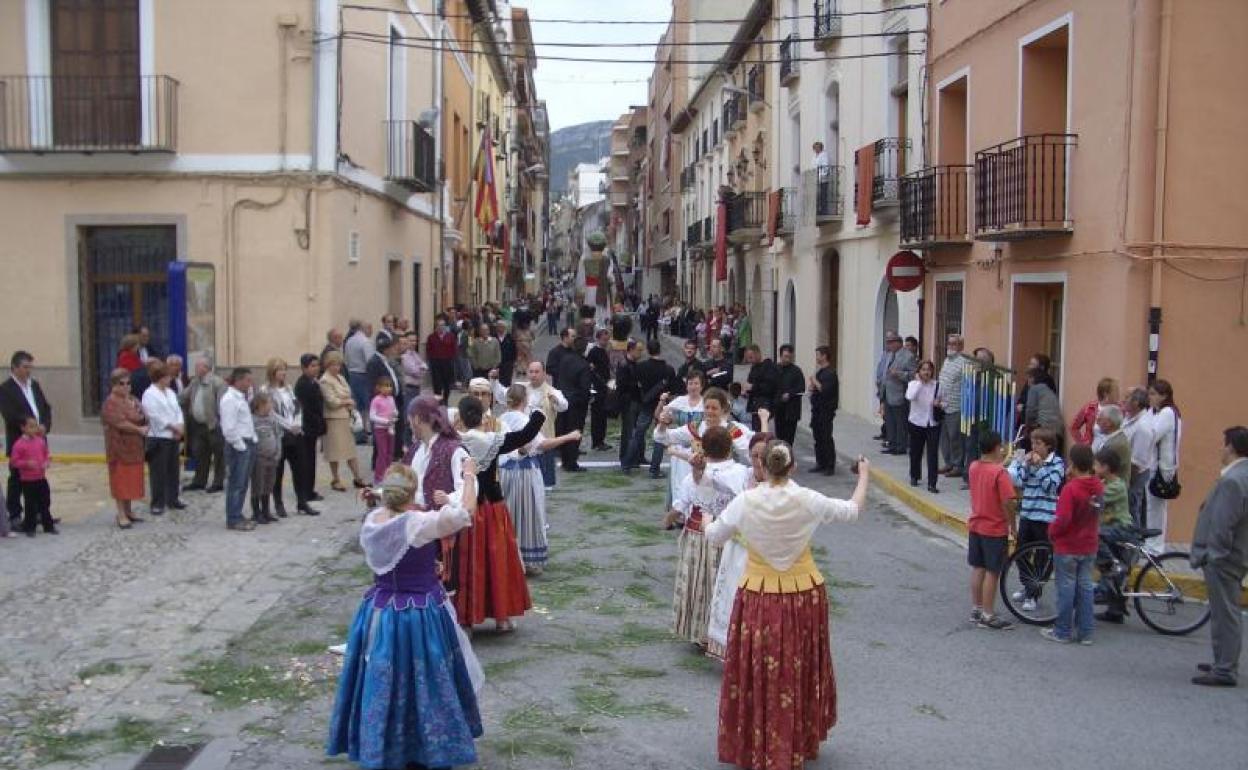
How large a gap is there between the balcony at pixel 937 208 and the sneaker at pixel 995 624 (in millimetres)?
7953

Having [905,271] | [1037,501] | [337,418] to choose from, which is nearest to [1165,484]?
[1037,501]

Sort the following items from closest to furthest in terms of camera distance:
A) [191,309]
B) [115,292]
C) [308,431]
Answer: [308,431]
[191,309]
[115,292]

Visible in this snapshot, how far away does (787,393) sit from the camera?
620 inches

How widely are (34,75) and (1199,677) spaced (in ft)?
53.2

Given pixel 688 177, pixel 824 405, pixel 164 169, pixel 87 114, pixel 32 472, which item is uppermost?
pixel 688 177

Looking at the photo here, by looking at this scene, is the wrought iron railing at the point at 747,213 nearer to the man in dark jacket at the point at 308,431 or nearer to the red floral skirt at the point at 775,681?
the man in dark jacket at the point at 308,431

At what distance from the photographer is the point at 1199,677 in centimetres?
776

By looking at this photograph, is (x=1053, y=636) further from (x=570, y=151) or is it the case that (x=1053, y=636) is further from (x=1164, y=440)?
(x=570, y=151)

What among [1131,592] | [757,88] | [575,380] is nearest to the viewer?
[1131,592]

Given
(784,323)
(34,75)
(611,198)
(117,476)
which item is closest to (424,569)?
(117,476)

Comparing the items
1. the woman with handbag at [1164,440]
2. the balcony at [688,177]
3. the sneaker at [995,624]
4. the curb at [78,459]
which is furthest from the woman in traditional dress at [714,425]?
the balcony at [688,177]

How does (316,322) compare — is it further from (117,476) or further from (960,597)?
(960,597)

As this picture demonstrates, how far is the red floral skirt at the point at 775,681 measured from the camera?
5.93m

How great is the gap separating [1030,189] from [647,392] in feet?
17.4
